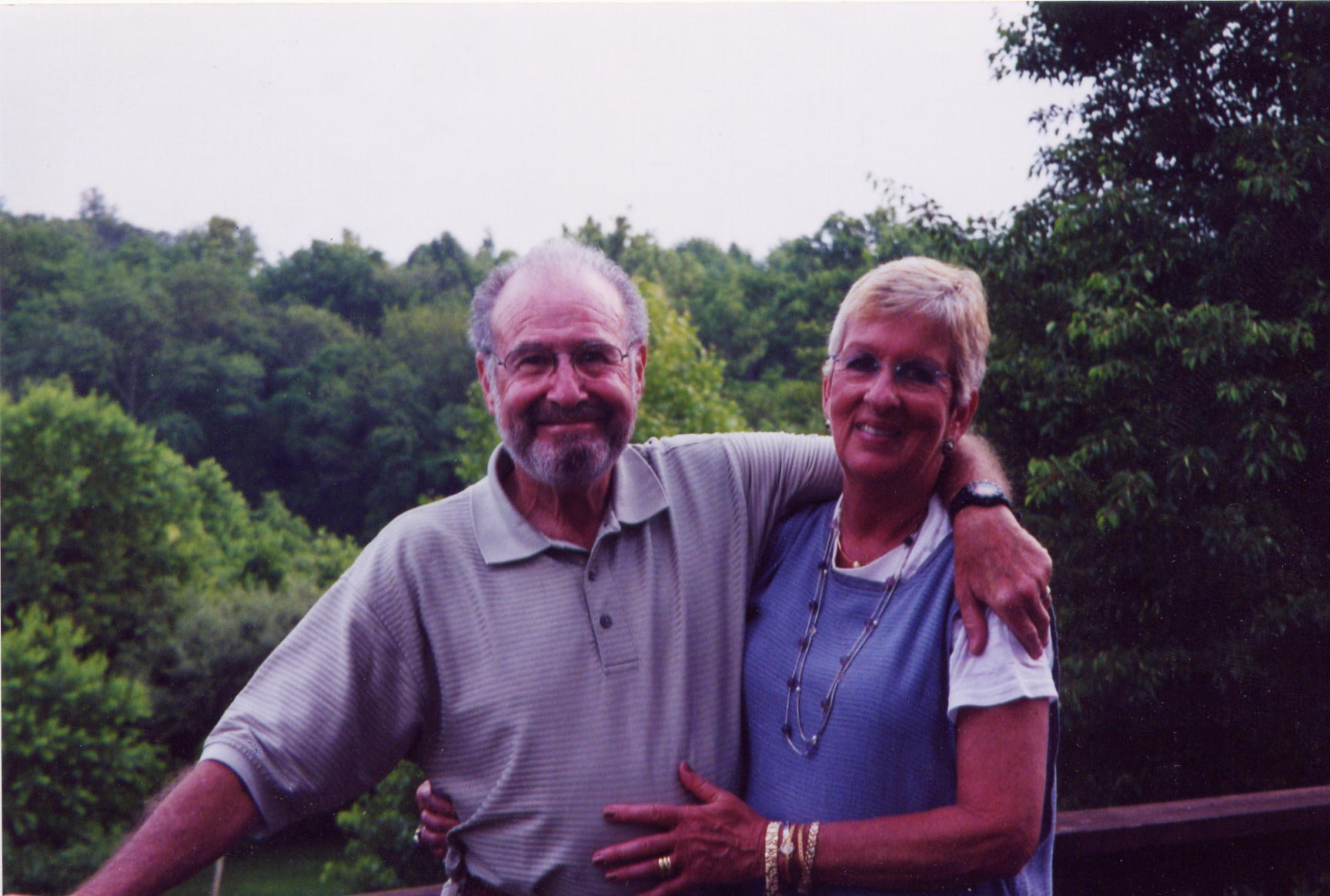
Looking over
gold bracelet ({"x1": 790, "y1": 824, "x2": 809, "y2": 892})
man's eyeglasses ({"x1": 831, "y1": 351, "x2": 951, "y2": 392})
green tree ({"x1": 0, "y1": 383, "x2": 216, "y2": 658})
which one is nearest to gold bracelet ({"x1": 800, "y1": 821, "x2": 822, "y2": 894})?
gold bracelet ({"x1": 790, "y1": 824, "x2": 809, "y2": 892})

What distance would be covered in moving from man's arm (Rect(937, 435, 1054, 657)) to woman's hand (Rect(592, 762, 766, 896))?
41cm

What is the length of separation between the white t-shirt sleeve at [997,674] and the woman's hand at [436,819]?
75cm

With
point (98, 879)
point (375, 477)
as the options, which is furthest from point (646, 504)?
point (375, 477)

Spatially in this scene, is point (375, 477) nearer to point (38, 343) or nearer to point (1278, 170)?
point (38, 343)

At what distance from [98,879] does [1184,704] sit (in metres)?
A: 6.91

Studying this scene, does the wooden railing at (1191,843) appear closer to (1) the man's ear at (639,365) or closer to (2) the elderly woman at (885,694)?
(2) the elderly woman at (885,694)

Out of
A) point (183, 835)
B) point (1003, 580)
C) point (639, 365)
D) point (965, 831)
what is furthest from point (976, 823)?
point (183, 835)

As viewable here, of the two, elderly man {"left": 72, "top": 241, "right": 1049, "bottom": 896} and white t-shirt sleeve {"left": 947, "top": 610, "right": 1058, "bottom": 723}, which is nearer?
white t-shirt sleeve {"left": 947, "top": 610, "right": 1058, "bottom": 723}

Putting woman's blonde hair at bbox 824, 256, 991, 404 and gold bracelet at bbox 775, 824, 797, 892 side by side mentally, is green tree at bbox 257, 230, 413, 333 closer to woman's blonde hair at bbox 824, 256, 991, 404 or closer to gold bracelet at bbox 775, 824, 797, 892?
woman's blonde hair at bbox 824, 256, 991, 404

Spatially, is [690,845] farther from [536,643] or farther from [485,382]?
[485,382]

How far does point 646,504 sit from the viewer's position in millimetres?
1713

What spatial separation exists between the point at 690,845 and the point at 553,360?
0.73 metres

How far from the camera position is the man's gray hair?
5.72ft

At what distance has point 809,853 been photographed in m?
1.43
